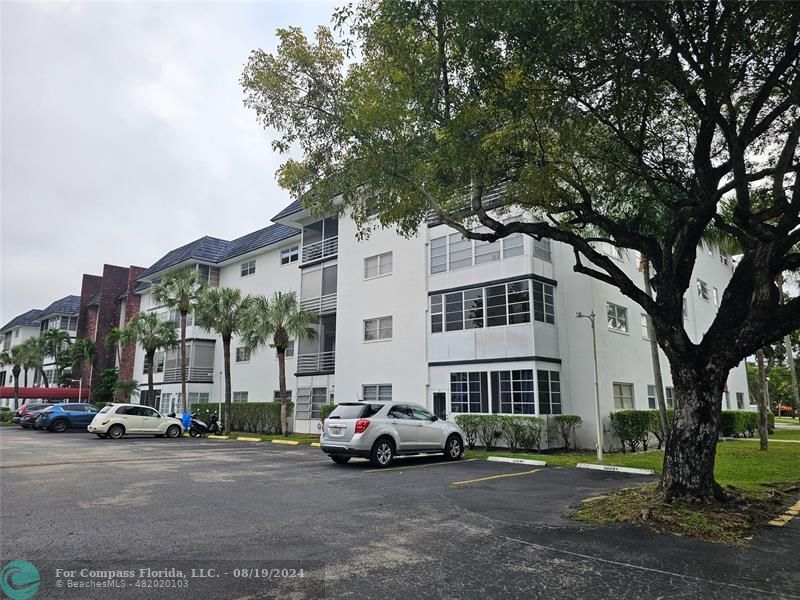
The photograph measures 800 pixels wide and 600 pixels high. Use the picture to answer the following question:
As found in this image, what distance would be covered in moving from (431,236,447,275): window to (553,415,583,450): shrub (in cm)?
794

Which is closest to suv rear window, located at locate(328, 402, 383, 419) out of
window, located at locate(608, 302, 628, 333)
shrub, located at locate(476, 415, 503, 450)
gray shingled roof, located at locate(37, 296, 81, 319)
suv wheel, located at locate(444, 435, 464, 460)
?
suv wheel, located at locate(444, 435, 464, 460)

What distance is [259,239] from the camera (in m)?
36.6

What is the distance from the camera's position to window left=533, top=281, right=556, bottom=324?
2052 cm

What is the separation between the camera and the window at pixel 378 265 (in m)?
26.2

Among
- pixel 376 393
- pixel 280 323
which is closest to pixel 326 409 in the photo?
pixel 376 393

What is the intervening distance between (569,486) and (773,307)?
5.49 m

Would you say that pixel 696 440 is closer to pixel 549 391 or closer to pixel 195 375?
pixel 549 391

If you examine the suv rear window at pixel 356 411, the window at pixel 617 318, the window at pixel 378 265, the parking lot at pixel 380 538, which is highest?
the window at pixel 378 265

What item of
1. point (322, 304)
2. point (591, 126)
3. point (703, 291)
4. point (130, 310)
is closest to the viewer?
point (591, 126)

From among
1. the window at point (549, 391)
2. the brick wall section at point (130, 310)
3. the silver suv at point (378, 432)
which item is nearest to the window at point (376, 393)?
the window at point (549, 391)

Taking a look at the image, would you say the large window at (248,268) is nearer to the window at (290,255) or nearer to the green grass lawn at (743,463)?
the window at (290,255)

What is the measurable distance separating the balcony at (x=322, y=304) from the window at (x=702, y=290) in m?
20.7

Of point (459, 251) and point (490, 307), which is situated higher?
point (459, 251)

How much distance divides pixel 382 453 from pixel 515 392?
781cm
